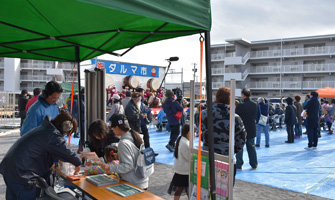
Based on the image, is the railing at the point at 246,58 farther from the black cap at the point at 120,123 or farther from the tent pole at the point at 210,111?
the tent pole at the point at 210,111

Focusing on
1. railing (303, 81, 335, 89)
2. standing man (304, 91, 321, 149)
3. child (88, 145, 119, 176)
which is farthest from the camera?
railing (303, 81, 335, 89)

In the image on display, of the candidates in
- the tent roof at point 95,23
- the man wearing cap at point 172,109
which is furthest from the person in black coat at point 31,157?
the man wearing cap at point 172,109

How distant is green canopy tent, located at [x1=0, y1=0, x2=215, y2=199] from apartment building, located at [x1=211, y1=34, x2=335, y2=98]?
31653 millimetres

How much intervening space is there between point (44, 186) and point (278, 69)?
39082 millimetres

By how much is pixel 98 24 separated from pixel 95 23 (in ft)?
0.14

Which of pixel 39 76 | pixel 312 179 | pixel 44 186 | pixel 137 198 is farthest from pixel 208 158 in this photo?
pixel 39 76

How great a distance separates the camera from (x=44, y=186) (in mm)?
2020

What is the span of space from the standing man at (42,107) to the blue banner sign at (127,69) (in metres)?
7.18

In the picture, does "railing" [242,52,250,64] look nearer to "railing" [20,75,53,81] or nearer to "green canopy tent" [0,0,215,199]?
"railing" [20,75,53,81]

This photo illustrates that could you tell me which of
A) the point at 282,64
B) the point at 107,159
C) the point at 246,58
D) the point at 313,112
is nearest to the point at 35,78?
the point at 246,58

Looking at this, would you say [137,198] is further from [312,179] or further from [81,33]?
[312,179]

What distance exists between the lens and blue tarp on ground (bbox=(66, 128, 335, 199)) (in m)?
4.80

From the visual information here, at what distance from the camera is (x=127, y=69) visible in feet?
41.0

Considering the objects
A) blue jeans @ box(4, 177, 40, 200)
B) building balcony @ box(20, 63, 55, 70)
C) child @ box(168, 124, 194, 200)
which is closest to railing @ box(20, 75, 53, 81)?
building balcony @ box(20, 63, 55, 70)
